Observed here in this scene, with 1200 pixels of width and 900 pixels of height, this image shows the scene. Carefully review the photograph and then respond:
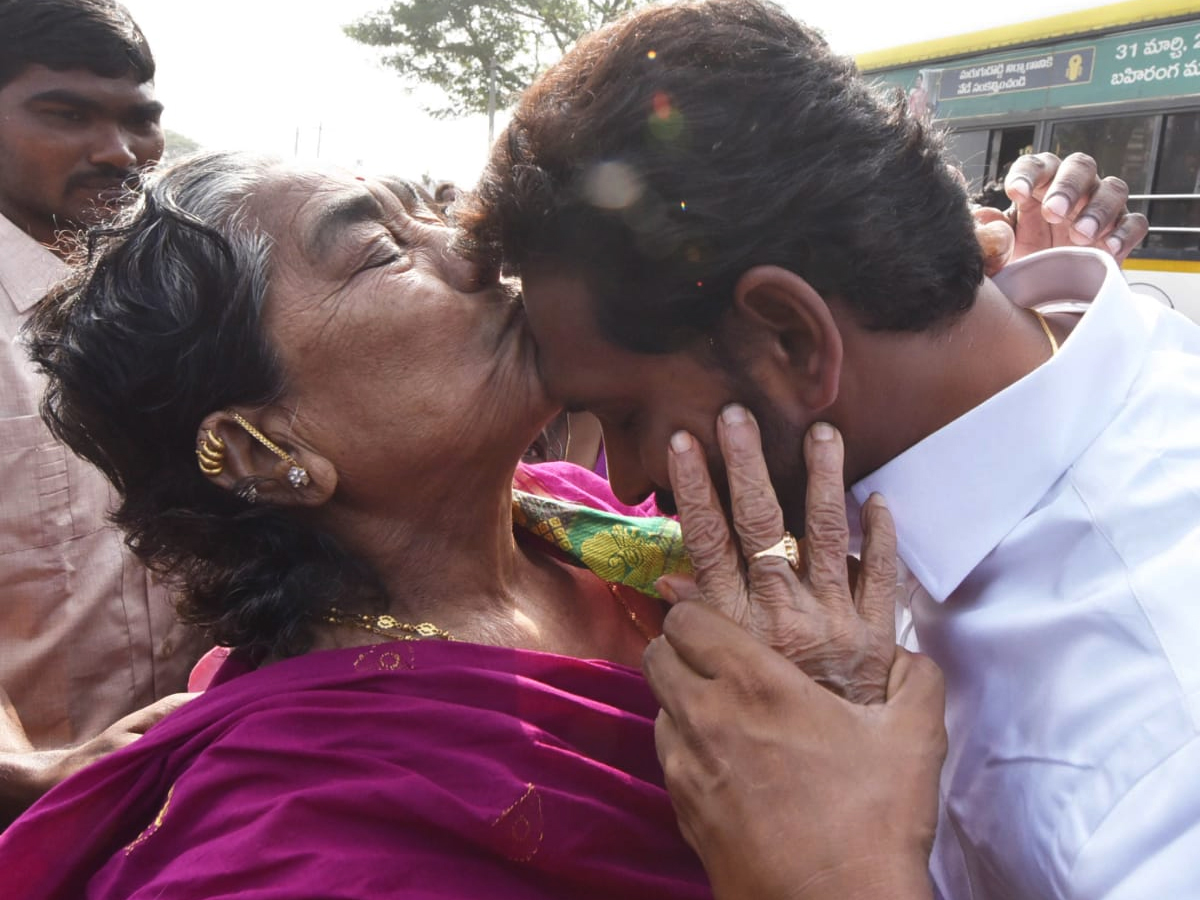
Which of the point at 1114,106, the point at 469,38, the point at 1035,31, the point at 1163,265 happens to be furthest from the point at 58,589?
the point at 469,38

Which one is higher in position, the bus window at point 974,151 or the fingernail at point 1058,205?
the fingernail at point 1058,205

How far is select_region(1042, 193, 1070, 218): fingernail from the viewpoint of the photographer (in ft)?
8.86

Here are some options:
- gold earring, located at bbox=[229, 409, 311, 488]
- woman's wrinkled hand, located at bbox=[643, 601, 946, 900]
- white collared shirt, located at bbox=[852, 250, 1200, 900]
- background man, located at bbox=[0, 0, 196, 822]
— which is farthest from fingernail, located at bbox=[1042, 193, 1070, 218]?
background man, located at bbox=[0, 0, 196, 822]

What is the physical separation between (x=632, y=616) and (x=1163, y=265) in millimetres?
6770

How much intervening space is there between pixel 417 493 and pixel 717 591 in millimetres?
695

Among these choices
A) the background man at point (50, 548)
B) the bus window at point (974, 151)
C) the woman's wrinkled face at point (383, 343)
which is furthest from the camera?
the bus window at point (974, 151)

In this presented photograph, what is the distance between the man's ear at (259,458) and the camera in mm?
1803

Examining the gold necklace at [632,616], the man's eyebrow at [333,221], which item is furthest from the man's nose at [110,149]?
the gold necklace at [632,616]

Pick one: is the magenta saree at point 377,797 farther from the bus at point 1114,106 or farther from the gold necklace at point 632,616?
the bus at point 1114,106

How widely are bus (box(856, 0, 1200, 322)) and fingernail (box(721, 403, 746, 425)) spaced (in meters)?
5.85

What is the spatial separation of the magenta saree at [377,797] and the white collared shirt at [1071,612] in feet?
1.83

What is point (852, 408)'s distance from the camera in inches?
62.6

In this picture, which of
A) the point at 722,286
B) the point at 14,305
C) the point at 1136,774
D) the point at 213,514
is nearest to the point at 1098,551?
the point at 1136,774

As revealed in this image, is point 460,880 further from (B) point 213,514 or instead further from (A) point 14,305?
(A) point 14,305
